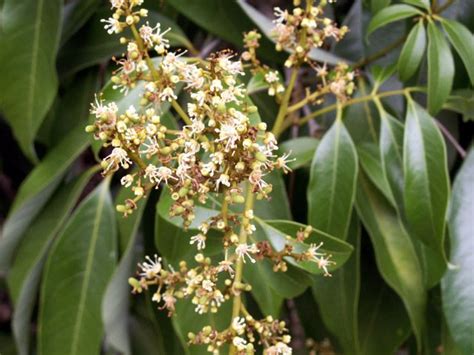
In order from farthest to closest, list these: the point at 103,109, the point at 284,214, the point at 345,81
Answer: the point at 284,214 < the point at 345,81 < the point at 103,109

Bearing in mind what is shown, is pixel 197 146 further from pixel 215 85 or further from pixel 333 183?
pixel 333 183

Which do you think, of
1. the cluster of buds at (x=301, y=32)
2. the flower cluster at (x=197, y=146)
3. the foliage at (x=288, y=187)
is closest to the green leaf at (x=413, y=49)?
the foliage at (x=288, y=187)

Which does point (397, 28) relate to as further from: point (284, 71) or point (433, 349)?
point (433, 349)

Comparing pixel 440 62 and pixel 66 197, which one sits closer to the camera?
pixel 440 62

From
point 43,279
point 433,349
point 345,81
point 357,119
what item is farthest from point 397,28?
point 43,279

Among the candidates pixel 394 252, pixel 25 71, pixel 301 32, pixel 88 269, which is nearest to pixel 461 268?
pixel 394 252

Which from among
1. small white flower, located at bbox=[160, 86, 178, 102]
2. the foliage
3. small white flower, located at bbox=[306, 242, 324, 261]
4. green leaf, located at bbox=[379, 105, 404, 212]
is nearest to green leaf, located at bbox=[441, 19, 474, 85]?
the foliage

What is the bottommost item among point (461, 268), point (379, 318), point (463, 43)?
point (379, 318)
